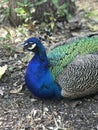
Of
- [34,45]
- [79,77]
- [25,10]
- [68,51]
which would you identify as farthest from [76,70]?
[25,10]

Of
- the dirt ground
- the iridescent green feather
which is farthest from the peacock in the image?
the dirt ground

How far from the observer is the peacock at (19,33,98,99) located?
4.02m

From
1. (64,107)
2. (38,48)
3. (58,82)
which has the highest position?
(38,48)

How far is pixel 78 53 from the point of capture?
13.6 feet

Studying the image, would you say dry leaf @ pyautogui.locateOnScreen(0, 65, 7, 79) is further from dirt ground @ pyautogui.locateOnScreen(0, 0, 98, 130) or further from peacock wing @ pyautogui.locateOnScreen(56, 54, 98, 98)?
peacock wing @ pyautogui.locateOnScreen(56, 54, 98, 98)

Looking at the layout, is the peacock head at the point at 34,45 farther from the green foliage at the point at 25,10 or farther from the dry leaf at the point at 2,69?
the green foliage at the point at 25,10

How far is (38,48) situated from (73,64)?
382mm

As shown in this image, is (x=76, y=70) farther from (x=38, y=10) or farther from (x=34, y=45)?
(x=38, y=10)

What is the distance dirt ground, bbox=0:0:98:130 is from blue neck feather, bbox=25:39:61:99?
0.45ft

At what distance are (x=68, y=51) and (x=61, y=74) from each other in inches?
11.3

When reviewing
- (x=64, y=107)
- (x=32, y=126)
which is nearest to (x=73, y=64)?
(x=64, y=107)

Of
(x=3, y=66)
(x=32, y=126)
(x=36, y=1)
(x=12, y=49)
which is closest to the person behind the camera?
(x=32, y=126)

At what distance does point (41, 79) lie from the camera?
4035 mm

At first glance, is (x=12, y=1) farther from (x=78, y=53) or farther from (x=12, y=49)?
(x=78, y=53)
